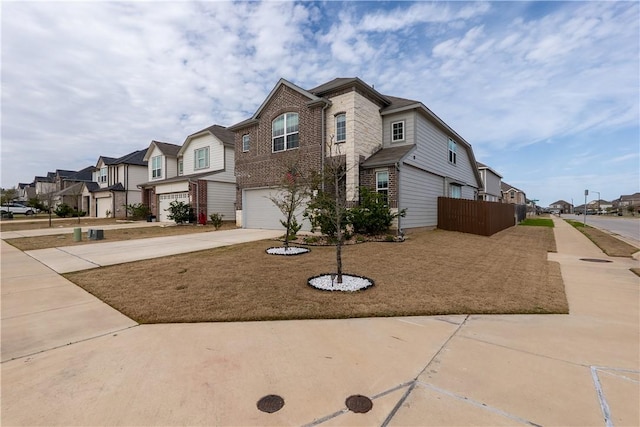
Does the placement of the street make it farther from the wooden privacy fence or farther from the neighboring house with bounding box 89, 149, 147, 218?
the neighboring house with bounding box 89, 149, 147, 218

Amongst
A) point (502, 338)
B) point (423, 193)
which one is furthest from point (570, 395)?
point (423, 193)

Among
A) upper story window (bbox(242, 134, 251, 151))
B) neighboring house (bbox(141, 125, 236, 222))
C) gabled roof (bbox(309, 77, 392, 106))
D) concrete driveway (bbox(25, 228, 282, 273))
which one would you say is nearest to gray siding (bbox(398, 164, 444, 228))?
Result: gabled roof (bbox(309, 77, 392, 106))

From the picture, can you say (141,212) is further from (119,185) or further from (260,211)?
(260,211)

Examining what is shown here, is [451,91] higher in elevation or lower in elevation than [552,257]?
higher

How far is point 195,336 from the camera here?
3.79 m

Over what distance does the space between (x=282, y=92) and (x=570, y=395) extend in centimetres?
1743

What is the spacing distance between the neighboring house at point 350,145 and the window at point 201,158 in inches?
249

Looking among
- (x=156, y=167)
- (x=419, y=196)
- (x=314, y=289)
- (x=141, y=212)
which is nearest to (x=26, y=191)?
(x=156, y=167)

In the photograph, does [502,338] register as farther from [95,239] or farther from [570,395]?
[95,239]

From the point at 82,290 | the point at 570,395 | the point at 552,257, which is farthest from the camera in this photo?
the point at 552,257

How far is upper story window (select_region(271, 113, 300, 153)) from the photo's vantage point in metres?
16.6

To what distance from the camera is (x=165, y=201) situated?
1032 inches

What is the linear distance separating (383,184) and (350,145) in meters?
2.53

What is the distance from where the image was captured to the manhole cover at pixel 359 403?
241cm
